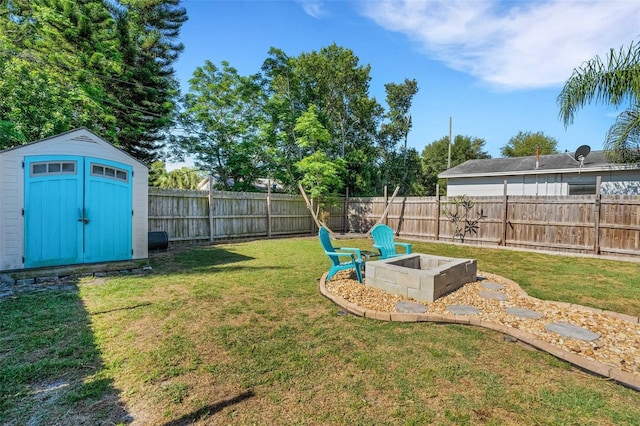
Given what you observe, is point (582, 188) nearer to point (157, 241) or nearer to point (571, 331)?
point (571, 331)

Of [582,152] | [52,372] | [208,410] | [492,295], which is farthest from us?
[582,152]

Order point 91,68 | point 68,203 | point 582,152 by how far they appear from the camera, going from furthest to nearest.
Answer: point 582,152
point 91,68
point 68,203

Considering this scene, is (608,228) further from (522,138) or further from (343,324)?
(522,138)

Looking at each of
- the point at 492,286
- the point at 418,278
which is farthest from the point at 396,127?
the point at 418,278

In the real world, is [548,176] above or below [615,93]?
below

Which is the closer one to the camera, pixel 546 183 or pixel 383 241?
pixel 383 241

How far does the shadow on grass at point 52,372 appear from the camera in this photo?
75.8 inches

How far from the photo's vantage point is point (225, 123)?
15.8m

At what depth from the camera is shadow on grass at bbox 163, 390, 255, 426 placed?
1864mm

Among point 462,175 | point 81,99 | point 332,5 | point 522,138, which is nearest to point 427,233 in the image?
point 462,175

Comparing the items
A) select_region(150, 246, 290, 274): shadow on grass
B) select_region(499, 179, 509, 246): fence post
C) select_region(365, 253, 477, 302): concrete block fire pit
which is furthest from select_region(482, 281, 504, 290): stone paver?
select_region(499, 179, 509, 246): fence post

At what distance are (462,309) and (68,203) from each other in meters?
7.05

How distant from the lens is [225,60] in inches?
610

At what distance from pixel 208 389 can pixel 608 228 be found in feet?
35.3
